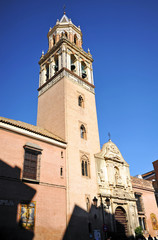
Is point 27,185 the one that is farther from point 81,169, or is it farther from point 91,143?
point 91,143

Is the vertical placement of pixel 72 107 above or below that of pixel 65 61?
below

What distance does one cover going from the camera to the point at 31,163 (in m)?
16.8

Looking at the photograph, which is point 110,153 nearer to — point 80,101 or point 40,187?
point 80,101

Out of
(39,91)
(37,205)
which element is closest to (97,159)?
(37,205)

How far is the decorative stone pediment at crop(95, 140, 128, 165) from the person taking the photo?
23234 mm

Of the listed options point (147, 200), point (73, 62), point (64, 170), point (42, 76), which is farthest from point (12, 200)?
point (73, 62)

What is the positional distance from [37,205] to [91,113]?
13299 mm

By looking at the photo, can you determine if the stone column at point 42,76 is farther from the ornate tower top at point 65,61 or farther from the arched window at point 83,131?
the arched window at point 83,131

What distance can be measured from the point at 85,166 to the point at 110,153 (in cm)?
452

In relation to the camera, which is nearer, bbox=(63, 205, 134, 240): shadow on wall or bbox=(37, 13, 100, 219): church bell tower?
bbox=(63, 205, 134, 240): shadow on wall

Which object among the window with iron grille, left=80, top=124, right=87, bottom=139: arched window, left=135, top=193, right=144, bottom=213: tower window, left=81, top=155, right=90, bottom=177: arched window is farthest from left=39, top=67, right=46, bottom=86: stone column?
left=135, top=193, right=144, bottom=213: tower window

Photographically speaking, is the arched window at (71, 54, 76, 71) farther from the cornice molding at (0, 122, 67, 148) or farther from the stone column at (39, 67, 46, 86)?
Result: the cornice molding at (0, 122, 67, 148)

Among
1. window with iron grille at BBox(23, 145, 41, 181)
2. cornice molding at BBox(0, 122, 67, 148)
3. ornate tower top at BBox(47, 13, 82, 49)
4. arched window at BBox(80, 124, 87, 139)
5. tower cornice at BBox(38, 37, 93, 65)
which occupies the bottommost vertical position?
window with iron grille at BBox(23, 145, 41, 181)

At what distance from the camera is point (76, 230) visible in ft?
55.6
